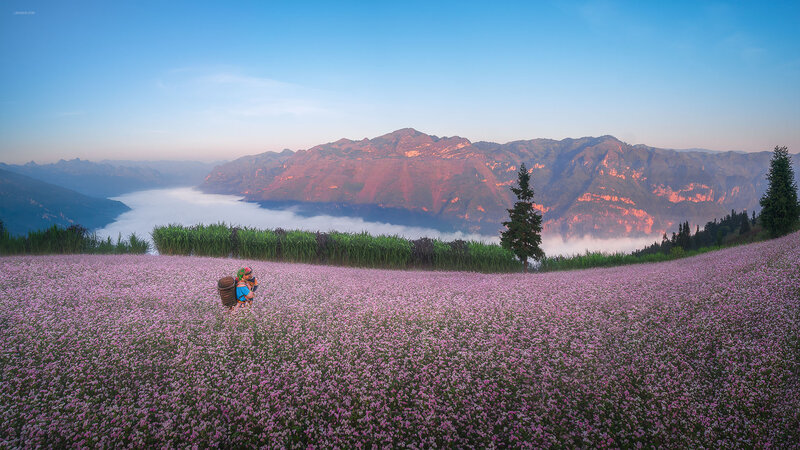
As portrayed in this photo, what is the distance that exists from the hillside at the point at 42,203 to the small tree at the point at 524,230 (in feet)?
183

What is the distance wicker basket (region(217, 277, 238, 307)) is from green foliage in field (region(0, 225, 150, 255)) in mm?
13352

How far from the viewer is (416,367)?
5.00 m

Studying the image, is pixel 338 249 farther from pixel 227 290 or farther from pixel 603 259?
pixel 603 259

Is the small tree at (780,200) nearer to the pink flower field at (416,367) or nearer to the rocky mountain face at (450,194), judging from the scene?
the pink flower field at (416,367)

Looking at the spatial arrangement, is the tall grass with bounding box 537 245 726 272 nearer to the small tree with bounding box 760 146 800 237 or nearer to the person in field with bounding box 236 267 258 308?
the small tree with bounding box 760 146 800 237

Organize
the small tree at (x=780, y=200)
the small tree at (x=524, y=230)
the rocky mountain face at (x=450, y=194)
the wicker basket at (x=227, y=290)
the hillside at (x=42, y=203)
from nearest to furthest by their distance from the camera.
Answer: the wicker basket at (x=227, y=290) → the small tree at (x=780, y=200) → the small tree at (x=524, y=230) → the hillside at (x=42, y=203) → the rocky mountain face at (x=450, y=194)

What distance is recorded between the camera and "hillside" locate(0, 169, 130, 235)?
59469 millimetres

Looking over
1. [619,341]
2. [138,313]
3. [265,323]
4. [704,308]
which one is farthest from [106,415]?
[704,308]

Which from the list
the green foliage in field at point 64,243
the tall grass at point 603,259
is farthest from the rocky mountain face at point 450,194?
the green foliage in field at point 64,243

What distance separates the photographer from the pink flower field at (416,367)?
151 inches

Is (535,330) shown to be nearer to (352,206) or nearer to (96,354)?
(96,354)

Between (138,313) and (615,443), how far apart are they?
8.81 metres

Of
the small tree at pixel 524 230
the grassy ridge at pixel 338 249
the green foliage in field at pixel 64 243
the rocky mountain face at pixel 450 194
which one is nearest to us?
the small tree at pixel 524 230

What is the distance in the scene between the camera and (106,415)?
4.11 m
